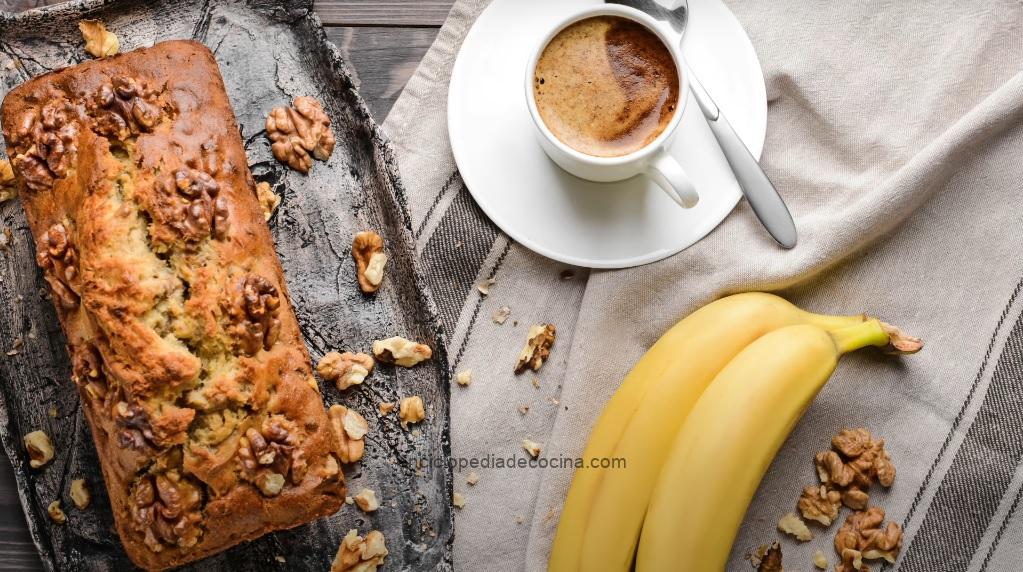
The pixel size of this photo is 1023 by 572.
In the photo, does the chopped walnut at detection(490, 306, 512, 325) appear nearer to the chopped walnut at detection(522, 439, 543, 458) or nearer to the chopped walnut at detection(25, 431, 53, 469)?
the chopped walnut at detection(522, 439, 543, 458)

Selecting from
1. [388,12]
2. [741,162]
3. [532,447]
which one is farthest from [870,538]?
[388,12]

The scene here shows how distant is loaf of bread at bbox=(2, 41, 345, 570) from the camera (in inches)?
63.4

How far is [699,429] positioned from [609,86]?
0.92 m

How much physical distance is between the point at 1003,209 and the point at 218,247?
2.04 m

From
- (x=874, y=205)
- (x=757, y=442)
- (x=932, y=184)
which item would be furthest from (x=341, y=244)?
(x=932, y=184)

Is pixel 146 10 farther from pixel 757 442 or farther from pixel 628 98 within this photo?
pixel 757 442

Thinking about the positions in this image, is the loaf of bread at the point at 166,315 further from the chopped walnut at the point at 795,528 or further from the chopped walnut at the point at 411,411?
the chopped walnut at the point at 795,528

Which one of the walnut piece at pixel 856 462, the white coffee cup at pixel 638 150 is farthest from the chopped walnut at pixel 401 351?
the walnut piece at pixel 856 462

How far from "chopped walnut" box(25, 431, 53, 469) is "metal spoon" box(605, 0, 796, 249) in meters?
1.93

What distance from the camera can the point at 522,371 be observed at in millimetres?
2176

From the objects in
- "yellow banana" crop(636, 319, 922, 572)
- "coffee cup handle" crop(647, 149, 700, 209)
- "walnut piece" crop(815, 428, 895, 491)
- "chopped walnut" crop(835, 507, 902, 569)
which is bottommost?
"chopped walnut" crop(835, 507, 902, 569)

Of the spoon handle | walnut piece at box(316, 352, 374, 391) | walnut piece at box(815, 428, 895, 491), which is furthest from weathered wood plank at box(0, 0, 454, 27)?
walnut piece at box(815, 428, 895, 491)

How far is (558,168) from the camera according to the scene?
6.99 feet

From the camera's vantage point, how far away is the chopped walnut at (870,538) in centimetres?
206
